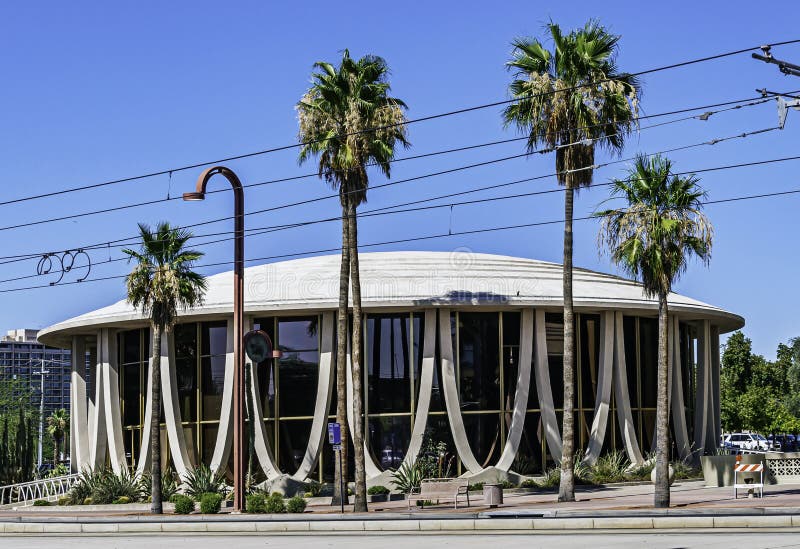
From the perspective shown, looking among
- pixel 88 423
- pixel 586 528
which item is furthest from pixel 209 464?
pixel 586 528

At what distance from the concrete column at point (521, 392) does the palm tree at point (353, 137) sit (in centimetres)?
843

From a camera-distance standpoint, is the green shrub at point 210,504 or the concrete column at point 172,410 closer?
the green shrub at point 210,504

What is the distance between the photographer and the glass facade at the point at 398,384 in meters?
39.7

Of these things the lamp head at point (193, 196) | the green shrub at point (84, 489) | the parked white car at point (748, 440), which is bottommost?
Result: the parked white car at point (748, 440)

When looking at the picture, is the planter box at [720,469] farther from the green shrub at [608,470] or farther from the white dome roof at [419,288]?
the white dome roof at [419,288]

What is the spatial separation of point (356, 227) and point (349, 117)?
10.8 ft

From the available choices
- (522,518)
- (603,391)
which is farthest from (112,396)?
(522,518)

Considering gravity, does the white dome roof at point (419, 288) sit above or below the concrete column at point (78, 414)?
above

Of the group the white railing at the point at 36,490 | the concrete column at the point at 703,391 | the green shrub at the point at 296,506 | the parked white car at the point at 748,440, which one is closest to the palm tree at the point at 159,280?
the green shrub at the point at 296,506

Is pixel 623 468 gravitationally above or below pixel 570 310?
below

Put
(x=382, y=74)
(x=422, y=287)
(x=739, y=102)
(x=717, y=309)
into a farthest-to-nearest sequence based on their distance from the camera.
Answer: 1. (x=717, y=309)
2. (x=422, y=287)
3. (x=382, y=74)
4. (x=739, y=102)

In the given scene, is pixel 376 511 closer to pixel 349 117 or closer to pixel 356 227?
pixel 356 227

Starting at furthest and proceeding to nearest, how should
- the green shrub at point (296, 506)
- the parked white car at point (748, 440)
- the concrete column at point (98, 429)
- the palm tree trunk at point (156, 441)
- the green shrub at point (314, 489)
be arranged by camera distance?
the parked white car at point (748, 440), the concrete column at point (98, 429), the green shrub at point (314, 489), the palm tree trunk at point (156, 441), the green shrub at point (296, 506)

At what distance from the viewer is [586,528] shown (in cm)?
2297
